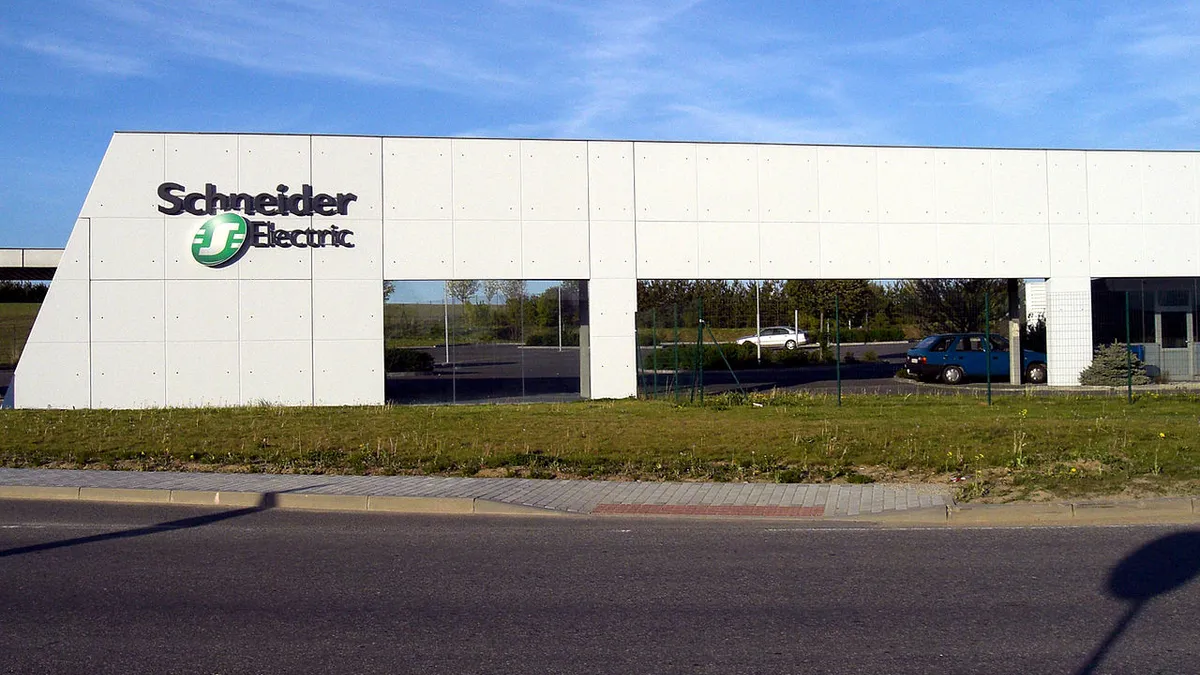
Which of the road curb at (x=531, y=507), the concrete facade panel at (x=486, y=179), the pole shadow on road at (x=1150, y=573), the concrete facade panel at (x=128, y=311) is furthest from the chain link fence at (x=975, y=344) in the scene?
the concrete facade panel at (x=128, y=311)

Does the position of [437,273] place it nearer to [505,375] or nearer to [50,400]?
[505,375]

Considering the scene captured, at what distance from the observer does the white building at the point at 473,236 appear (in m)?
23.8

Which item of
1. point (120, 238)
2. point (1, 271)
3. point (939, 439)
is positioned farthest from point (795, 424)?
point (1, 271)

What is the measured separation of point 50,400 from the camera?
23641 millimetres

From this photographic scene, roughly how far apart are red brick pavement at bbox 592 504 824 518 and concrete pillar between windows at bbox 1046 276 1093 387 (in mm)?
18620

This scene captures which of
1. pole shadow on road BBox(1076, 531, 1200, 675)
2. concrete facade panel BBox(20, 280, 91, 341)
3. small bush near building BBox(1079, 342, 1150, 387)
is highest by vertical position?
concrete facade panel BBox(20, 280, 91, 341)

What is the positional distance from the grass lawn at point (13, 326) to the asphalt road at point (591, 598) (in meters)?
40.5

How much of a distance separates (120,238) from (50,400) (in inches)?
154

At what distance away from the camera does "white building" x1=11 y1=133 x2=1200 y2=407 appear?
2384cm

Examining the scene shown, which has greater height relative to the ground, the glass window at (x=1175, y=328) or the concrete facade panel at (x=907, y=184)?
the concrete facade panel at (x=907, y=184)

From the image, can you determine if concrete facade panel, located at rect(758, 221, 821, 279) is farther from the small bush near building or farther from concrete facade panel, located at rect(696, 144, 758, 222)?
the small bush near building

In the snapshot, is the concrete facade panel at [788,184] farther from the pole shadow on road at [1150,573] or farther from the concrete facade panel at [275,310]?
the pole shadow on road at [1150,573]

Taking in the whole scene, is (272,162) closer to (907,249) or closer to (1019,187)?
(907,249)

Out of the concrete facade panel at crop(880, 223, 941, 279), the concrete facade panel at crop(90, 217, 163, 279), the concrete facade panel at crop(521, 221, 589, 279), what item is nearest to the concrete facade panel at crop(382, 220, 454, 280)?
the concrete facade panel at crop(521, 221, 589, 279)
